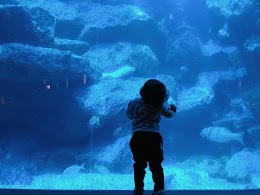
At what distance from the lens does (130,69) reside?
45.6 ft

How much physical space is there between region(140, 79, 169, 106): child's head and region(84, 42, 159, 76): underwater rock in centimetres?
1188

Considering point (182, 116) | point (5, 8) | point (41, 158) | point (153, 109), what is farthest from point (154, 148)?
point (182, 116)

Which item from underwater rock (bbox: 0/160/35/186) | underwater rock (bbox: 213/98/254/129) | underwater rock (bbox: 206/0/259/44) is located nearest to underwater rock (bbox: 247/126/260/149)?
underwater rock (bbox: 213/98/254/129)

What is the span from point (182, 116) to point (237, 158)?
3.63m

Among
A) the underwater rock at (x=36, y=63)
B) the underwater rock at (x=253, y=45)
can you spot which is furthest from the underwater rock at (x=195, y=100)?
the underwater rock at (x=36, y=63)

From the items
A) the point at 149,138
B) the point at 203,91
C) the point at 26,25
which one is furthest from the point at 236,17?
the point at 149,138

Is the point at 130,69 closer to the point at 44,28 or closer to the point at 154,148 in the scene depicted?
the point at 44,28

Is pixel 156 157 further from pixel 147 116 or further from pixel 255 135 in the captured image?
pixel 255 135

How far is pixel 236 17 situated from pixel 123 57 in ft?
23.5

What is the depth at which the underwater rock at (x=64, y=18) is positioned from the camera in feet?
50.1

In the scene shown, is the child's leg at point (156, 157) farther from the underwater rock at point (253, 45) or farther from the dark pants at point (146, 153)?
the underwater rock at point (253, 45)

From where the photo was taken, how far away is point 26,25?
12.0 meters

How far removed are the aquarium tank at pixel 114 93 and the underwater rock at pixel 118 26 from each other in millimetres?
58

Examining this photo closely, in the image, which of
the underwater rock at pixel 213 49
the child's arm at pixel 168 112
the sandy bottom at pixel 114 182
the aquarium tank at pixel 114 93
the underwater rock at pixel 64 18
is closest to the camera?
the child's arm at pixel 168 112
